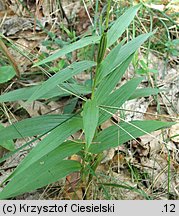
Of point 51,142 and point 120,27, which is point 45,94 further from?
point 120,27

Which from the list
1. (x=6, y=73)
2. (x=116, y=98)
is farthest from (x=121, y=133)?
(x=6, y=73)

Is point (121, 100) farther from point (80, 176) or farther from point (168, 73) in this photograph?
point (168, 73)

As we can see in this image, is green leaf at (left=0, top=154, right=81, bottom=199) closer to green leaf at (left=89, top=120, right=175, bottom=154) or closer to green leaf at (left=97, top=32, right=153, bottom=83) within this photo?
green leaf at (left=89, top=120, right=175, bottom=154)

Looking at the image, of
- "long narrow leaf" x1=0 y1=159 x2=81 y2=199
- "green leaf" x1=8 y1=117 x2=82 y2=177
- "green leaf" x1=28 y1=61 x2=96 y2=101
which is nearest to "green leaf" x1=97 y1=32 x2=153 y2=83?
"green leaf" x1=28 y1=61 x2=96 y2=101

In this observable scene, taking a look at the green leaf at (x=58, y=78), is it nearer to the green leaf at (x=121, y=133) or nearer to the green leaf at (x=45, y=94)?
the green leaf at (x=45, y=94)

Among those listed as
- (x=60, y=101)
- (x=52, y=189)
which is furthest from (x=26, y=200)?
(x=60, y=101)

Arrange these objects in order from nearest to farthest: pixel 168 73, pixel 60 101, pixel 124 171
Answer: pixel 124 171 < pixel 60 101 < pixel 168 73

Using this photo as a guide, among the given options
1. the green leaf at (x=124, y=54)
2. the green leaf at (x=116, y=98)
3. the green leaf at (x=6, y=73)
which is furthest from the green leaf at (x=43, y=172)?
the green leaf at (x=6, y=73)
